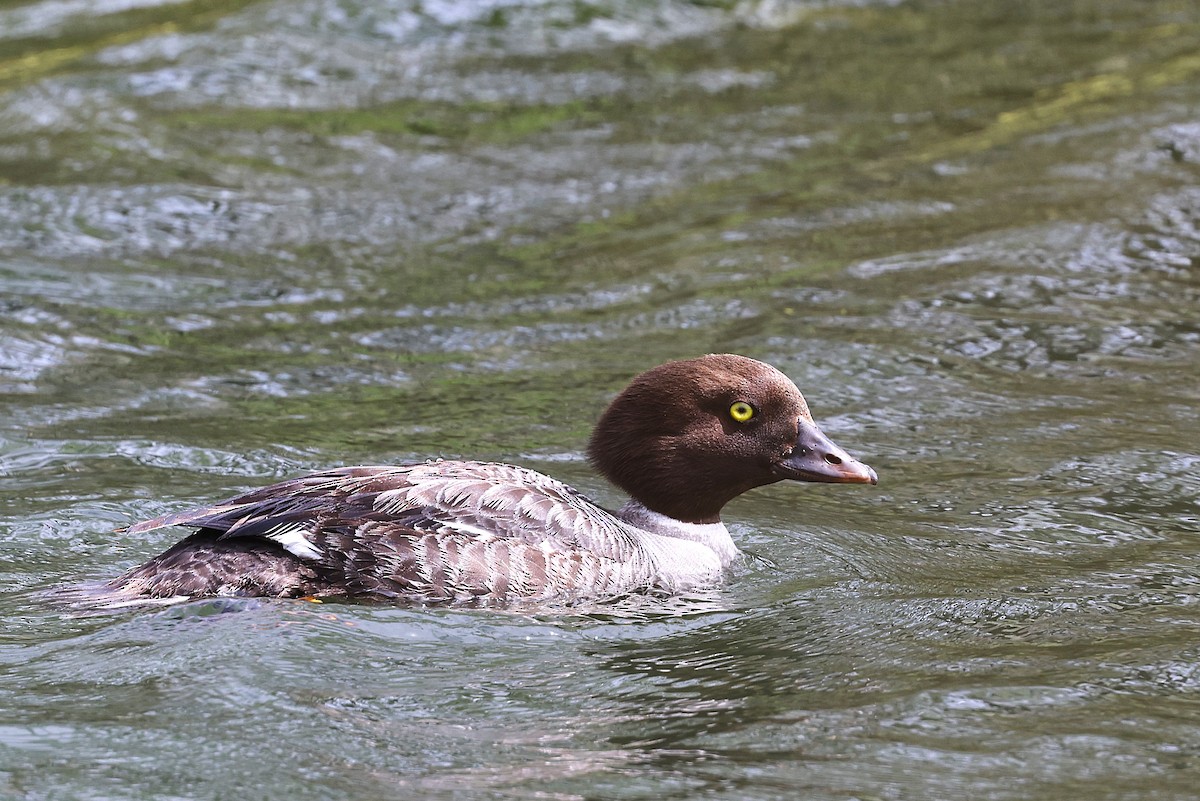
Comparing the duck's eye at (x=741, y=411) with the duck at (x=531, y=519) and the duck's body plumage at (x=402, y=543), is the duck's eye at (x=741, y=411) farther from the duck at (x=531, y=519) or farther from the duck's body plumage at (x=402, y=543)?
the duck's body plumage at (x=402, y=543)

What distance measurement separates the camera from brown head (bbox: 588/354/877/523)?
692 centimetres

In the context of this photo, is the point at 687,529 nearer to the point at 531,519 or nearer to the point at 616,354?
the point at 531,519

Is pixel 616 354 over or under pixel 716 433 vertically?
under

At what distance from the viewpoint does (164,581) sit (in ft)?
20.1

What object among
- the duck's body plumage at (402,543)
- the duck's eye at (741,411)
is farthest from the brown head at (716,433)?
the duck's body plumage at (402,543)

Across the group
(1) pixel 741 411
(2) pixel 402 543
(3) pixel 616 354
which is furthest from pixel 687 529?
(3) pixel 616 354

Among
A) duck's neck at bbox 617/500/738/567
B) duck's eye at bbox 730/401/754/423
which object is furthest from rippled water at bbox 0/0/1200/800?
duck's eye at bbox 730/401/754/423

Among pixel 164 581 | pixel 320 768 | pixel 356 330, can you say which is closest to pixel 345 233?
pixel 356 330

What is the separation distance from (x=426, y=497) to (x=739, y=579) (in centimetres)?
154

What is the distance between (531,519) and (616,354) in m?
3.71

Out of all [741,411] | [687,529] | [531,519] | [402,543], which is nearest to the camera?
[402,543]

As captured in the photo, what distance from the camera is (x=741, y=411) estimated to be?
272 inches

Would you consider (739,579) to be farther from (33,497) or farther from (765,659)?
(33,497)

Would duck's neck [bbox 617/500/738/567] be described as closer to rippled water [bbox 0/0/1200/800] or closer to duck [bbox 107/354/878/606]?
duck [bbox 107/354/878/606]
